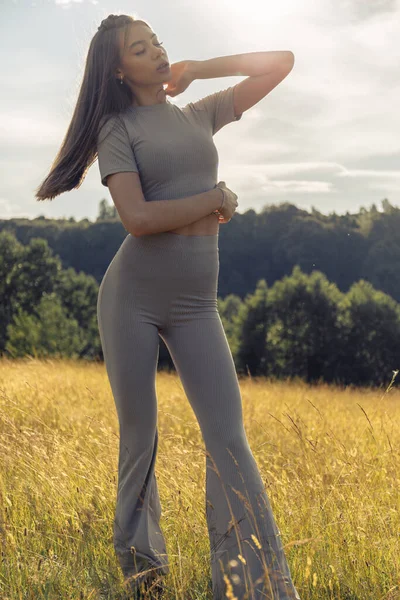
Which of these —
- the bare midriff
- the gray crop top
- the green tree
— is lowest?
the green tree

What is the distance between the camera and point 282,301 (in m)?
40.1

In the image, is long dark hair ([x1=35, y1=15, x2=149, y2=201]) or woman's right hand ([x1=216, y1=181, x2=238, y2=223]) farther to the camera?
long dark hair ([x1=35, y1=15, x2=149, y2=201])

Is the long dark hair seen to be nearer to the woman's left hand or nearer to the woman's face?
the woman's face

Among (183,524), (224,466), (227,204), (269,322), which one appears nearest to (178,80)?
(227,204)

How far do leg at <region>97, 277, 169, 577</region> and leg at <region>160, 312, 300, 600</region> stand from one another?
142 millimetres

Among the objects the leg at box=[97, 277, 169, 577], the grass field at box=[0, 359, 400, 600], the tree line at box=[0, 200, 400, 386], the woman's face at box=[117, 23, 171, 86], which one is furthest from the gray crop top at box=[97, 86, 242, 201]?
the tree line at box=[0, 200, 400, 386]

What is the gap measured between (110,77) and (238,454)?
4.67 ft

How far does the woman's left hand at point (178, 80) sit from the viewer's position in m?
2.70

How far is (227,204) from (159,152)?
299 mm

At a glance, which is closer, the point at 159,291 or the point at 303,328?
the point at 159,291

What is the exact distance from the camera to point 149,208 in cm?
228

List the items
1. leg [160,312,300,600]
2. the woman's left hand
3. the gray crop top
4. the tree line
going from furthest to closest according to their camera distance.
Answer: the tree line → the woman's left hand → the gray crop top → leg [160,312,300,600]

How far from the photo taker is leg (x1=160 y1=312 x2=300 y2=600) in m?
2.20

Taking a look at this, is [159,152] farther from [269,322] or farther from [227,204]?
[269,322]
